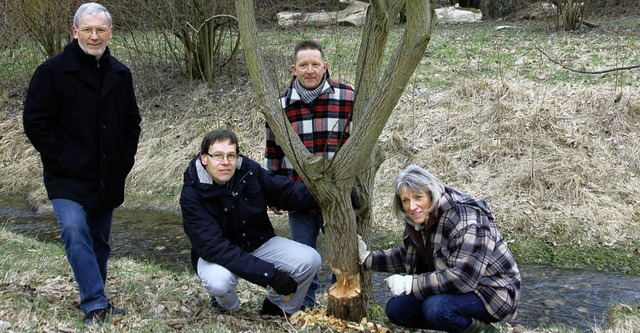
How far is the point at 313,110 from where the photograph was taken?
4.38 metres

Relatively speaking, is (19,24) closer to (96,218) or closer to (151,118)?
(151,118)

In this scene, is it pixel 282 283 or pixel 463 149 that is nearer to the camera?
pixel 282 283

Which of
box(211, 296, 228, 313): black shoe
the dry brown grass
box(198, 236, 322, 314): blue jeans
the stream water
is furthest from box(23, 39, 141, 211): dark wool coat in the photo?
the dry brown grass

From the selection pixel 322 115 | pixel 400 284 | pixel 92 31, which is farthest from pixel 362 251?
pixel 92 31

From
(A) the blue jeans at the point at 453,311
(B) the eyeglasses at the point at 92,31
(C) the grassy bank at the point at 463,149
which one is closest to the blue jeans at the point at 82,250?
(C) the grassy bank at the point at 463,149

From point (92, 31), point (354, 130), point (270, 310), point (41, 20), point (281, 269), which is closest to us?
point (354, 130)

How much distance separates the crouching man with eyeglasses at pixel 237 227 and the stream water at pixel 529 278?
1850 mm

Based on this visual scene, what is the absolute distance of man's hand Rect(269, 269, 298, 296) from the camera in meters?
4.05

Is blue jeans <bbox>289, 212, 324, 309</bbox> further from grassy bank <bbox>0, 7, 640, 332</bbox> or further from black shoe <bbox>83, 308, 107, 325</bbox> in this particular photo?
black shoe <bbox>83, 308, 107, 325</bbox>

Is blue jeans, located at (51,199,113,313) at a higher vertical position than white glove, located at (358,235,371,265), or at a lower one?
higher

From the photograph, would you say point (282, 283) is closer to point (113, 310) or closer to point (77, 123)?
point (113, 310)

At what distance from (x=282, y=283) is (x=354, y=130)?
1.09 meters

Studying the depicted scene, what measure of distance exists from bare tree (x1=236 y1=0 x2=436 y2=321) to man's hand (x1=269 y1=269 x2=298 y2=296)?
0.91ft

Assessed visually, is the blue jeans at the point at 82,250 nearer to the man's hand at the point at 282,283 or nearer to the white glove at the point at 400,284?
the man's hand at the point at 282,283
